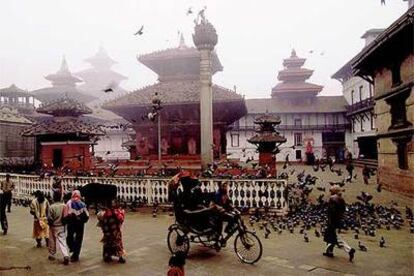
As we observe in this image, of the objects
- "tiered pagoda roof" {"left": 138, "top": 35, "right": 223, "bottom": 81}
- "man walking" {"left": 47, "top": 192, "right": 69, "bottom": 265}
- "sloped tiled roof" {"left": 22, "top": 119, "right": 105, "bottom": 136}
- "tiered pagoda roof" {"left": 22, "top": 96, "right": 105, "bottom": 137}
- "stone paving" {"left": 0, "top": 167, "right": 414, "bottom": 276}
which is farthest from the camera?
"tiered pagoda roof" {"left": 138, "top": 35, "right": 223, "bottom": 81}

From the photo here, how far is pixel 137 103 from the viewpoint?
91.1 feet

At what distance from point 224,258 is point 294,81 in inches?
1935

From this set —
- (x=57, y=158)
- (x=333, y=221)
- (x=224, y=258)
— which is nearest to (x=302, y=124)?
(x=57, y=158)

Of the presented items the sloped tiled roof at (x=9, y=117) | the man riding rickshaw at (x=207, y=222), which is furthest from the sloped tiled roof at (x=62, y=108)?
the man riding rickshaw at (x=207, y=222)

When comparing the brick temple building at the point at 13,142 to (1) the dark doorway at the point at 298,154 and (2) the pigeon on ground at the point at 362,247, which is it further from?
(1) the dark doorway at the point at 298,154

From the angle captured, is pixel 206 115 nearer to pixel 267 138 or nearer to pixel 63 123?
pixel 267 138

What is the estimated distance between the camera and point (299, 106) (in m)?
50.7

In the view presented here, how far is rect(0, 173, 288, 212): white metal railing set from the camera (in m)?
12.8

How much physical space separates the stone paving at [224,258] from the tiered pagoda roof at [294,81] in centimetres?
4235

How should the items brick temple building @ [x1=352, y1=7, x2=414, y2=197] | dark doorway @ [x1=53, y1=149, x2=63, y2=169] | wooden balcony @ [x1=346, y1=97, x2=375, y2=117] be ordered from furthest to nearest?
wooden balcony @ [x1=346, y1=97, x2=375, y2=117], dark doorway @ [x1=53, y1=149, x2=63, y2=169], brick temple building @ [x1=352, y1=7, x2=414, y2=197]

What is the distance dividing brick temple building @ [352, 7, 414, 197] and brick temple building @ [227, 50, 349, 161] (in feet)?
90.0

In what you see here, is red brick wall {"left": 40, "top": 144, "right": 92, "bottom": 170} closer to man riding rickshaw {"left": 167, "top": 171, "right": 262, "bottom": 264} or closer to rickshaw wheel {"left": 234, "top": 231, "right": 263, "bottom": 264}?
man riding rickshaw {"left": 167, "top": 171, "right": 262, "bottom": 264}

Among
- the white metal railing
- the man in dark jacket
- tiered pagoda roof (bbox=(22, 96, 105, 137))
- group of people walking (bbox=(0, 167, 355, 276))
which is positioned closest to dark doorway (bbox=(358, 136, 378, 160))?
tiered pagoda roof (bbox=(22, 96, 105, 137))

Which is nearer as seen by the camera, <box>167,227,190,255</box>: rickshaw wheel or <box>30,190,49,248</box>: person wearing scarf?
<box>167,227,190,255</box>: rickshaw wheel
